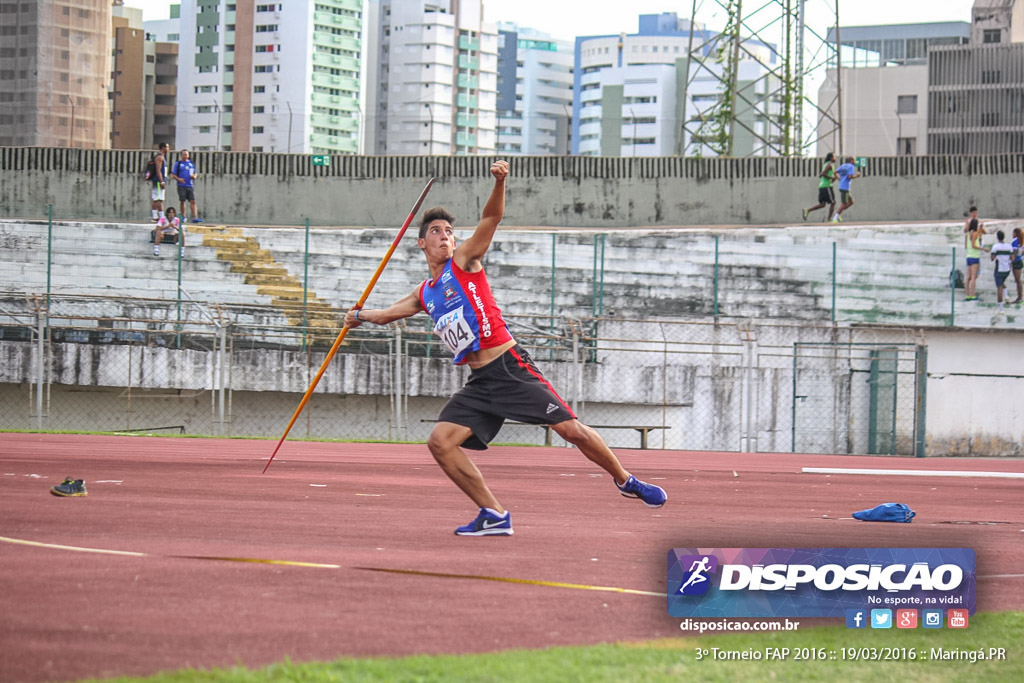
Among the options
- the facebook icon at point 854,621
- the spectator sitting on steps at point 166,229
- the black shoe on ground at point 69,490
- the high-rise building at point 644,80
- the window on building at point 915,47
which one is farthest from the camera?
the high-rise building at point 644,80

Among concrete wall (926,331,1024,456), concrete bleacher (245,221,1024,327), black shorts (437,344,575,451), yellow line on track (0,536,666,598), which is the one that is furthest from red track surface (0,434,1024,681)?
concrete bleacher (245,221,1024,327)

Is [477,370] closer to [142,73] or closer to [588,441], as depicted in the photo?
[588,441]

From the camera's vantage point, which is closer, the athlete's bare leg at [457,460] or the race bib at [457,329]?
the athlete's bare leg at [457,460]

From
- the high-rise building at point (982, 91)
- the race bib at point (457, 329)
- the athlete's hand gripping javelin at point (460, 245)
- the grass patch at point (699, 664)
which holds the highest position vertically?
the high-rise building at point (982, 91)

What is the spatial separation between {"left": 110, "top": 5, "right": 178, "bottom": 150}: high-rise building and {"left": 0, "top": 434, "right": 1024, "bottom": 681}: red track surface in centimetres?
6742

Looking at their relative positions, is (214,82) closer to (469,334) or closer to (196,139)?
(196,139)

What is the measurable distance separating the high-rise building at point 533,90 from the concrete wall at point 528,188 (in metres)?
87.9

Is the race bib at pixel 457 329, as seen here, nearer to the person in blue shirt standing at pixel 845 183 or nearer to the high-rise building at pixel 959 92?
the person in blue shirt standing at pixel 845 183

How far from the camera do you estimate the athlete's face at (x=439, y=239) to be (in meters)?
7.20

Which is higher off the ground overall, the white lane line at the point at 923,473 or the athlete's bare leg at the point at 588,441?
the athlete's bare leg at the point at 588,441

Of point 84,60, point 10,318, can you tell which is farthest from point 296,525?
point 84,60

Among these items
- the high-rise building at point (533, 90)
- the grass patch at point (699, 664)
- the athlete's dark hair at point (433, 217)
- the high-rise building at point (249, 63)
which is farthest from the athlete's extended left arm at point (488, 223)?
the high-rise building at point (533, 90)

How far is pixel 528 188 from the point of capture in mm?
32281

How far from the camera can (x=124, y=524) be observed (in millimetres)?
7266
